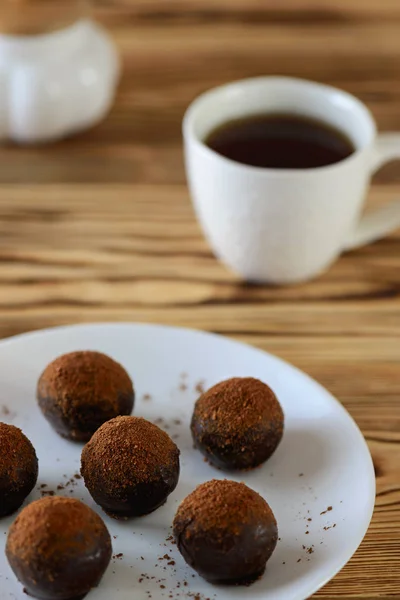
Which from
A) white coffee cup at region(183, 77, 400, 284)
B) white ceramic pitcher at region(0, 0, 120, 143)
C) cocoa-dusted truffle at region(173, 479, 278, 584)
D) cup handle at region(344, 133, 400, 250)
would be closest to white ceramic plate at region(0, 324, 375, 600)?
cocoa-dusted truffle at region(173, 479, 278, 584)

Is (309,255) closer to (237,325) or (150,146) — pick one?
(237,325)

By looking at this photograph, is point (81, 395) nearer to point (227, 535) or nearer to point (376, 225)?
point (227, 535)

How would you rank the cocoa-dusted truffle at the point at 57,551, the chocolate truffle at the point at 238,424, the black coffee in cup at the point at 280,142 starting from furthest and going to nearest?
the black coffee in cup at the point at 280,142 → the chocolate truffle at the point at 238,424 → the cocoa-dusted truffle at the point at 57,551

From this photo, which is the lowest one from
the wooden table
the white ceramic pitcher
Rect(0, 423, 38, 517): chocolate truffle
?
the wooden table

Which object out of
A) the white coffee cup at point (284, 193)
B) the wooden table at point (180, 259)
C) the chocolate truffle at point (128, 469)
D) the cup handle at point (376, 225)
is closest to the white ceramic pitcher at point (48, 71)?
the wooden table at point (180, 259)

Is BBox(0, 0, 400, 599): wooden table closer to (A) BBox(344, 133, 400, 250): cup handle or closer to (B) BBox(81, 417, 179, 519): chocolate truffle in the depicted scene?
(A) BBox(344, 133, 400, 250): cup handle

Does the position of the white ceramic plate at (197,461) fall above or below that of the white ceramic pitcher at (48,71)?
below

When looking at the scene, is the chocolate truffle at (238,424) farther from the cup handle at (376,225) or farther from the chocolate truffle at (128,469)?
the cup handle at (376,225)
